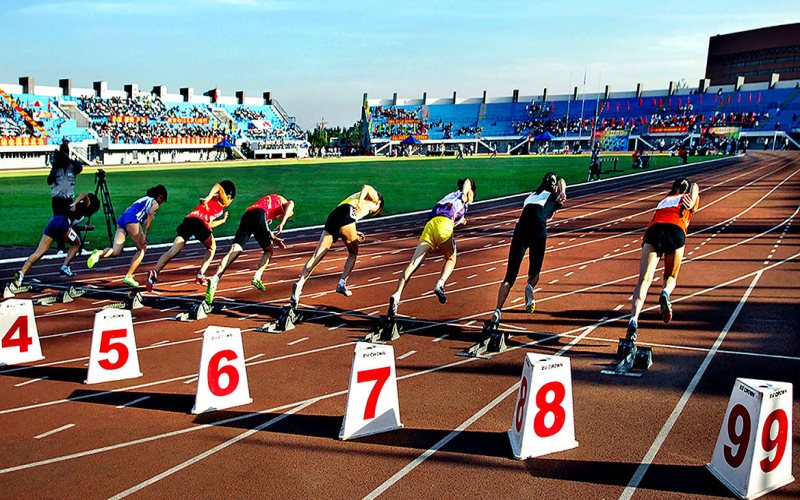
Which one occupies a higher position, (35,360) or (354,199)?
(354,199)

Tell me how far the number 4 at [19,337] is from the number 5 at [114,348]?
5.16 ft

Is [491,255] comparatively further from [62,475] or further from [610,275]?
[62,475]

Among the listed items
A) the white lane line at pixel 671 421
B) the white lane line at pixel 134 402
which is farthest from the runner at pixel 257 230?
the white lane line at pixel 671 421

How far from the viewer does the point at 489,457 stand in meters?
5.82

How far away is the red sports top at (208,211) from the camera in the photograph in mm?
12202

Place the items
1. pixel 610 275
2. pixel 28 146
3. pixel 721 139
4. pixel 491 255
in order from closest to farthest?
1. pixel 610 275
2. pixel 491 255
3. pixel 28 146
4. pixel 721 139

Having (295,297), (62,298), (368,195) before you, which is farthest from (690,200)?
(62,298)

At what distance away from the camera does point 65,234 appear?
42.9ft

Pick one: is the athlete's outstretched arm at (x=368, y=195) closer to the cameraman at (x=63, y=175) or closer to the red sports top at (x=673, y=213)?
the red sports top at (x=673, y=213)

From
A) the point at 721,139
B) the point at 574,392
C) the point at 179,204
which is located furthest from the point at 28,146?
the point at 721,139

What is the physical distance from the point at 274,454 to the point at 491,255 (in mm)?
12178

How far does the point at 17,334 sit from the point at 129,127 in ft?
248

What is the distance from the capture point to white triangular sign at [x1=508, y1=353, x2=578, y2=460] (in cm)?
577

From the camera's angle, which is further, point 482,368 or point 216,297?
point 216,297
